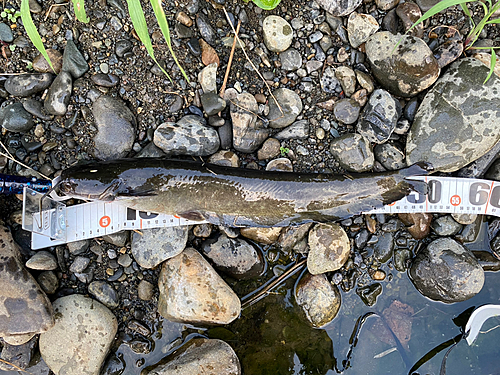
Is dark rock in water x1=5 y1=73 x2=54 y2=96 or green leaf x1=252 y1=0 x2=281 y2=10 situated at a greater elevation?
green leaf x1=252 y1=0 x2=281 y2=10

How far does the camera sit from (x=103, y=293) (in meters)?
4.20

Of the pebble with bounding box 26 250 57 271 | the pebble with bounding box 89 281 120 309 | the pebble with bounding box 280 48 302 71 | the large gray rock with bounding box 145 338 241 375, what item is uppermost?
the pebble with bounding box 280 48 302 71

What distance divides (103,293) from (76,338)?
56cm

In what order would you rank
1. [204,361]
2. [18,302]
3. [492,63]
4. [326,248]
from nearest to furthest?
Result: [492,63], [18,302], [204,361], [326,248]

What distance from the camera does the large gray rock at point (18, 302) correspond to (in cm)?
387

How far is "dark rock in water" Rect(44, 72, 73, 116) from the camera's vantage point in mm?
4045

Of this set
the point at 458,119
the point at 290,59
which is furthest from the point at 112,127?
the point at 458,119

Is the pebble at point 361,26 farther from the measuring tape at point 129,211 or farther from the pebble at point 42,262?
the pebble at point 42,262

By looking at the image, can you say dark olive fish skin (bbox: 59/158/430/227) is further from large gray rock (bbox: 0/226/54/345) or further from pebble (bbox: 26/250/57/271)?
large gray rock (bbox: 0/226/54/345)

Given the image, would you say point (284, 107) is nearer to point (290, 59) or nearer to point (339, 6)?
point (290, 59)

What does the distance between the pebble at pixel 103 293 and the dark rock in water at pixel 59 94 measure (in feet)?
7.04

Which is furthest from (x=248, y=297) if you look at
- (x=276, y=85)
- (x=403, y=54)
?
(x=403, y=54)

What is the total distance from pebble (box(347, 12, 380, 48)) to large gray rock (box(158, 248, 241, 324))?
336 cm

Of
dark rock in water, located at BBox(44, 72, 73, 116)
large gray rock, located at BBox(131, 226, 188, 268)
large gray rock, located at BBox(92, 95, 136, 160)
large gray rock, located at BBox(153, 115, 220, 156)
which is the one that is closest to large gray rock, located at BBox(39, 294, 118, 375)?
large gray rock, located at BBox(131, 226, 188, 268)
